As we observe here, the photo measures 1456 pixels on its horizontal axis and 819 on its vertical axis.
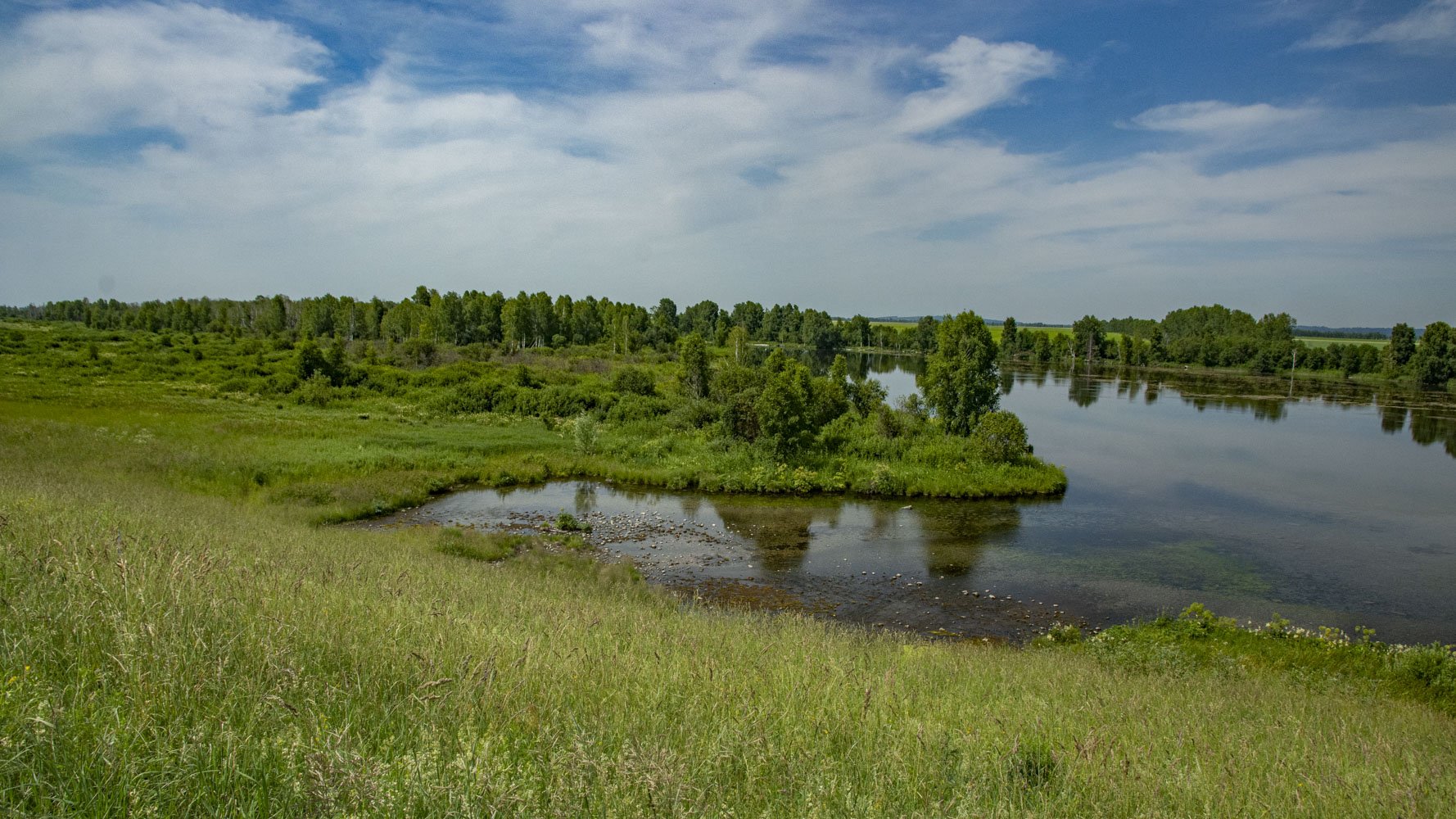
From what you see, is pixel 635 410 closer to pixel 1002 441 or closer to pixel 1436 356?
pixel 1002 441

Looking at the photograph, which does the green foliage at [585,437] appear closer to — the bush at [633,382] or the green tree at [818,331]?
the bush at [633,382]

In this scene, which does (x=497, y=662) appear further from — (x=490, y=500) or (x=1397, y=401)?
(x=1397, y=401)

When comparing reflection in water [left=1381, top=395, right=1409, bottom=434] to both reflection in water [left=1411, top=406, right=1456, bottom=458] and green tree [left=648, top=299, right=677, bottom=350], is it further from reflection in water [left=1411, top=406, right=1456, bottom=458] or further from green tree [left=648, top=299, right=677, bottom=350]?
green tree [left=648, top=299, right=677, bottom=350]

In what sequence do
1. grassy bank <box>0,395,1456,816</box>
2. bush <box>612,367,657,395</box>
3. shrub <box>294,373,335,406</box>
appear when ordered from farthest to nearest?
1. bush <box>612,367,657,395</box>
2. shrub <box>294,373,335,406</box>
3. grassy bank <box>0,395,1456,816</box>

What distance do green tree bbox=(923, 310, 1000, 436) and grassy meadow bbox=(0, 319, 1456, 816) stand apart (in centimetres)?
2599

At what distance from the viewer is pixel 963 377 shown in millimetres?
35469

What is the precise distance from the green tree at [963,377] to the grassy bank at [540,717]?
27.7m

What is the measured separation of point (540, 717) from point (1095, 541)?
23046 mm

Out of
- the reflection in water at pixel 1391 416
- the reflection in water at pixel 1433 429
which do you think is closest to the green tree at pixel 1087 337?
the reflection in water at pixel 1391 416

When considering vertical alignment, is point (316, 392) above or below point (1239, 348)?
below

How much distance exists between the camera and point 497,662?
4.36 metres

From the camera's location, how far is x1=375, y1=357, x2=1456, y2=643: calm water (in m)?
17.1

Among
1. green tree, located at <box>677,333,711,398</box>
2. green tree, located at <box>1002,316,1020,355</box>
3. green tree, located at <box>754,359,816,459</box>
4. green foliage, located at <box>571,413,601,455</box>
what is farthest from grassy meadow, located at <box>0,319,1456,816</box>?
green tree, located at <box>1002,316,1020,355</box>

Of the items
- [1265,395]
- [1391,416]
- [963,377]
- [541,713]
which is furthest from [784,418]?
[1265,395]
